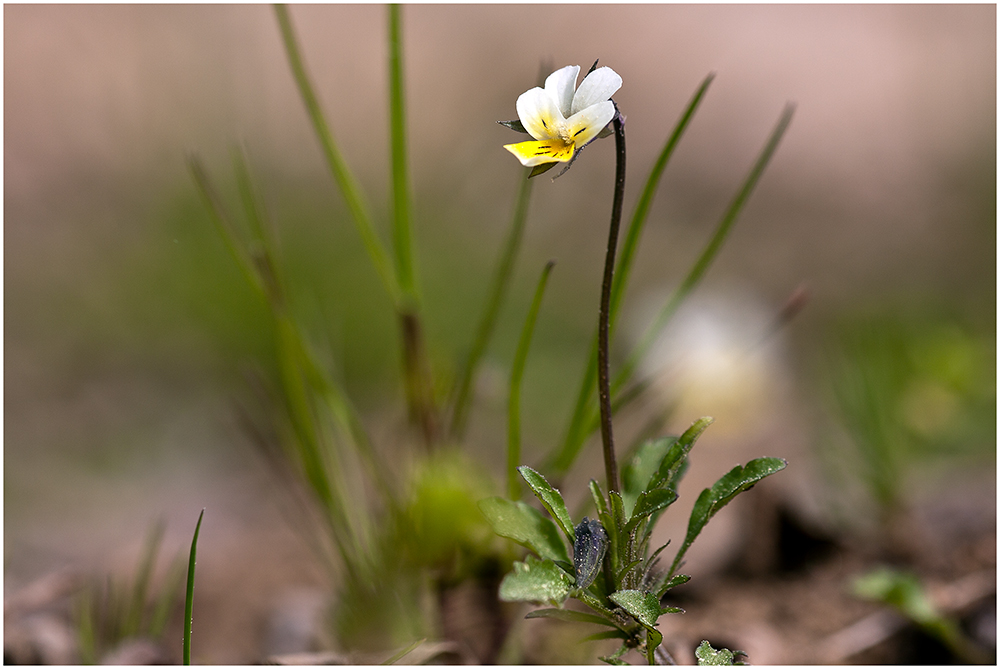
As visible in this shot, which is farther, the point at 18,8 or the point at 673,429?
the point at 18,8

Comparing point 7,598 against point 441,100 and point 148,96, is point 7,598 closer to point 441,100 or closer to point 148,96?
point 148,96

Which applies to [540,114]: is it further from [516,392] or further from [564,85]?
[516,392]

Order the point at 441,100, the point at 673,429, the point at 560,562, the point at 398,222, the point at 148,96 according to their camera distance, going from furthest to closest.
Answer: the point at 441,100 → the point at 148,96 → the point at 673,429 → the point at 398,222 → the point at 560,562

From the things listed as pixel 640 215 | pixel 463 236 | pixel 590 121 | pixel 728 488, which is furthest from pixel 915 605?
pixel 463 236

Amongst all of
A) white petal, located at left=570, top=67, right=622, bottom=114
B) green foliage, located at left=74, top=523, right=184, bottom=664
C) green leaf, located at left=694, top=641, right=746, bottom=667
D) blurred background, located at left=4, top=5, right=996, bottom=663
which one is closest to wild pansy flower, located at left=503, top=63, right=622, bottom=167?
white petal, located at left=570, top=67, right=622, bottom=114

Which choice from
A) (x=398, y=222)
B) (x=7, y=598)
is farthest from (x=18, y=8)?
(x=398, y=222)

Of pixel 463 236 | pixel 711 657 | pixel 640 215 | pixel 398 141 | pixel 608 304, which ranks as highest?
pixel 463 236
